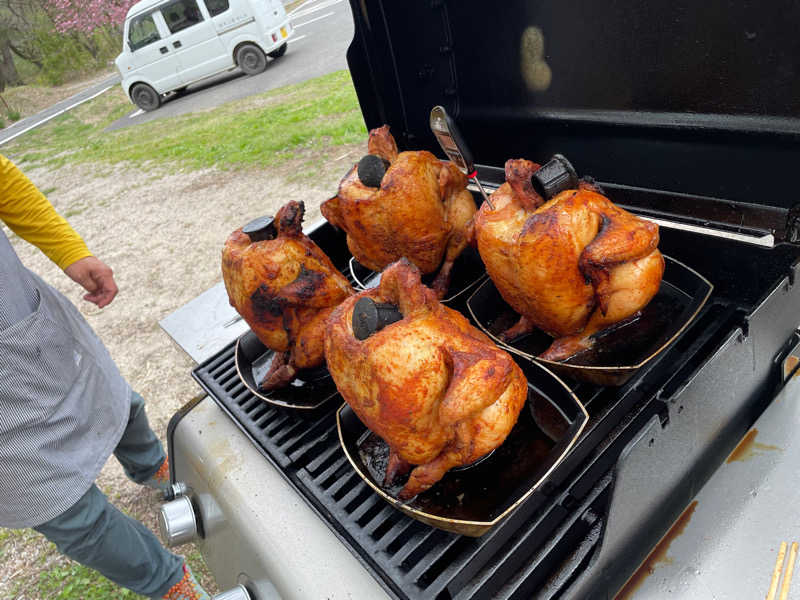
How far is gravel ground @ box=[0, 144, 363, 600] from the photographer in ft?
10.8

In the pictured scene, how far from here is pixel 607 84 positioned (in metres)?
1.55

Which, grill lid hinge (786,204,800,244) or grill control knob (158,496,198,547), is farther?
grill control knob (158,496,198,547)

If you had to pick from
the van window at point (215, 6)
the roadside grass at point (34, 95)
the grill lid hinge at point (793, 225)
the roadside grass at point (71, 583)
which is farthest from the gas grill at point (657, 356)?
the roadside grass at point (34, 95)

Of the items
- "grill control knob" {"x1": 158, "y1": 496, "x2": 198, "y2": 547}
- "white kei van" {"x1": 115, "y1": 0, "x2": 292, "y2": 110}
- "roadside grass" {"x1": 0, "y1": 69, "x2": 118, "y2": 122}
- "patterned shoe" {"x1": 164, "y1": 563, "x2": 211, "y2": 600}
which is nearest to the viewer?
"grill control knob" {"x1": 158, "y1": 496, "x2": 198, "y2": 547}

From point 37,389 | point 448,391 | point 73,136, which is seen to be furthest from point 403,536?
point 73,136

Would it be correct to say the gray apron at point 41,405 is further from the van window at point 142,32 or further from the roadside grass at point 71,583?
the van window at point 142,32

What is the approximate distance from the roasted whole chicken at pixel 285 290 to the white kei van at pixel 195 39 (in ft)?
36.4

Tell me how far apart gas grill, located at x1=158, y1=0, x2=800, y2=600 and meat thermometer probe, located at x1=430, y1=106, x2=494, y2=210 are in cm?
41

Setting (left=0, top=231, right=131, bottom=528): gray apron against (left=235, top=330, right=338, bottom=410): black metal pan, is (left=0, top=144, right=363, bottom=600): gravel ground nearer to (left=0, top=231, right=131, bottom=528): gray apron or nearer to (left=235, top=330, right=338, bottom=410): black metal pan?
(left=0, top=231, right=131, bottom=528): gray apron

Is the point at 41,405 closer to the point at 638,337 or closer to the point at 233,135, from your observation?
the point at 638,337

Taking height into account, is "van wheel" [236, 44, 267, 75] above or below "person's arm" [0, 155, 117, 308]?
below

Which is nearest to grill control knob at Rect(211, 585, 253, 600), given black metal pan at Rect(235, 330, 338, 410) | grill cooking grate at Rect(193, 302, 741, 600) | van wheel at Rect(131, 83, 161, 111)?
grill cooking grate at Rect(193, 302, 741, 600)

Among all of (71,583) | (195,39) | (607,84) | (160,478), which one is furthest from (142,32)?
(607,84)

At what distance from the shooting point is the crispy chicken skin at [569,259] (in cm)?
128
